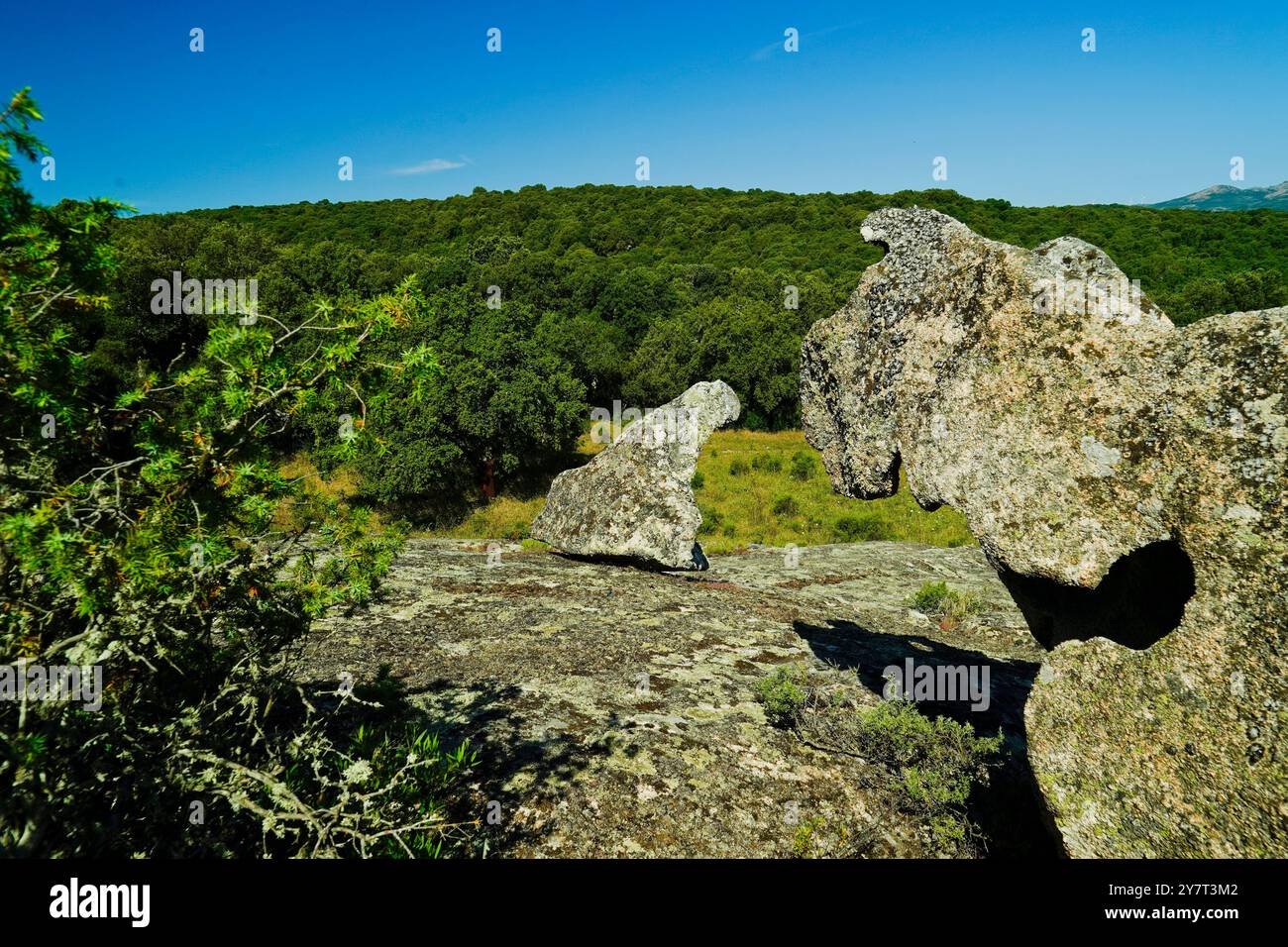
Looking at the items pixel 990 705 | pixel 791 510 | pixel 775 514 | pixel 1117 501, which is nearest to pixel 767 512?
pixel 775 514

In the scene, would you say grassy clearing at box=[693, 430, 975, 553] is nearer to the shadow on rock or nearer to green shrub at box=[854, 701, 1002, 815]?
the shadow on rock

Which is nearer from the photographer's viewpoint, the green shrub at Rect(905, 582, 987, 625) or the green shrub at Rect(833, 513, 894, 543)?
the green shrub at Rect(905, 582, 987, 625)

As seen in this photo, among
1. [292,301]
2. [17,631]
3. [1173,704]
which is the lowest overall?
[1173,704]

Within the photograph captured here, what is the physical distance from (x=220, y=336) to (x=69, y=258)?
66 centimetres

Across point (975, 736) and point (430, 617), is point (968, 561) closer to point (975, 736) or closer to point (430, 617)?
point (975, 736)

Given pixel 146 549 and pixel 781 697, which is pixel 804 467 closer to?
pixel 781 697

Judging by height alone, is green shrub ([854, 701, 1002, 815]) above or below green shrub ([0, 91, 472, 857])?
below

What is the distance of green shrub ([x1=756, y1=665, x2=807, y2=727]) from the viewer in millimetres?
7188

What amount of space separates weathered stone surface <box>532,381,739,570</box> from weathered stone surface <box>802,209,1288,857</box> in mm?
7176

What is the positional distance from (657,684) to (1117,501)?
492cm

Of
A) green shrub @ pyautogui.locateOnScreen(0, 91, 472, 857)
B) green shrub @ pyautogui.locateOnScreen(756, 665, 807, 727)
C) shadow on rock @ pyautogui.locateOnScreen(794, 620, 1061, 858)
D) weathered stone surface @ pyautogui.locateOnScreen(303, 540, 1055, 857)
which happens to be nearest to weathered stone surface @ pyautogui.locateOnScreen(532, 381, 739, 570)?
weathered stone surface @ pyautogui.locateOnScreen(303, 540, 1055, 857)

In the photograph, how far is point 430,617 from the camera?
986cm
